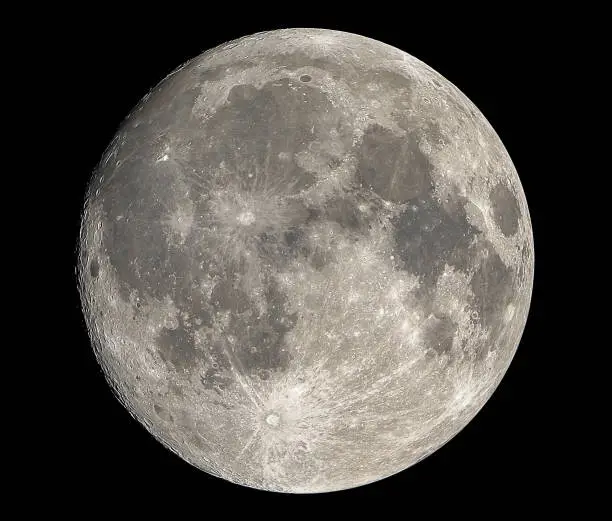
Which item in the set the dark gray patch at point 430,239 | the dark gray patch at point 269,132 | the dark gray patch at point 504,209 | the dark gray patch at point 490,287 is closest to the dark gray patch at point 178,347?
the dark gray patch at point 269,132

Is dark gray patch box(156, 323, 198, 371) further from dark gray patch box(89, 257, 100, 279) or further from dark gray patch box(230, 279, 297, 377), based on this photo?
dark gray patch box(89, 257, 100, 279)

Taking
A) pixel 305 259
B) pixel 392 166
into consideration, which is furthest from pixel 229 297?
pixel 392 166

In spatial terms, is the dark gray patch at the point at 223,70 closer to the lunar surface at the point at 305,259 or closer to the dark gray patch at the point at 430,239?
the lunar surface at the point at 305,259

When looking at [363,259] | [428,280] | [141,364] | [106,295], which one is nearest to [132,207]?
[106,295]

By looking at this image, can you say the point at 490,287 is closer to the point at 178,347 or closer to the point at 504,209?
the point at 504,209

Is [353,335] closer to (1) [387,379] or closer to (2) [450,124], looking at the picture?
(1) [387,379]

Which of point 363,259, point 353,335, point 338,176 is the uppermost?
point 338,176
